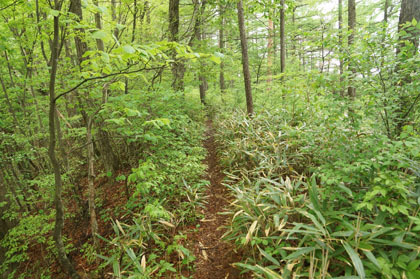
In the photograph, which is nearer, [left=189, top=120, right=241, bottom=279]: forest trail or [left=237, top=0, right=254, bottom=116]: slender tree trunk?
[left=189, top=120, right=241, bottom=279]: forest trail

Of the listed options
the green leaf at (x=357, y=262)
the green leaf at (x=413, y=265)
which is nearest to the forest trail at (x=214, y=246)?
the green leaf at (x=357, y=262)

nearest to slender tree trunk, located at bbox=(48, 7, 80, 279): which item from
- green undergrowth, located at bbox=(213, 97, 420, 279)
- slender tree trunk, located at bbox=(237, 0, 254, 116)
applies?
green undergrowth, located at bbox=(213, 97, 420, 279)

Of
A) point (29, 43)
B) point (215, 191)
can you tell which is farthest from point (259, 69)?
point (29, 43)

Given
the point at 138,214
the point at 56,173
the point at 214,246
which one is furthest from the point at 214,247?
the point at 56,173

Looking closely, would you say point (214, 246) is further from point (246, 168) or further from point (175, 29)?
point (175, 29)

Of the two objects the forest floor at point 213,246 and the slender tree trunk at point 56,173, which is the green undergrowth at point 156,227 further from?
the slender tree trunk at point 56,173

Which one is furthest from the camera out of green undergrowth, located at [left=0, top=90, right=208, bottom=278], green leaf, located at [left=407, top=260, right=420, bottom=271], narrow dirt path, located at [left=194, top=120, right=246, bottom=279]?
green undergrowth, located at [left=0, top=90, right=208, bottom=278]

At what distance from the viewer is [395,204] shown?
159 centimetres

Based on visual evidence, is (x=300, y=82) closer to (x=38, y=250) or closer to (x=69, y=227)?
(x=69, y=227)

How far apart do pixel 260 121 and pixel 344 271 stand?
4.09m

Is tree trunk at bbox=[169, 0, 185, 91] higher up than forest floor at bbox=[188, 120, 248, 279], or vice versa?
tree trunk at bbox=[169, 0, 185, 91]

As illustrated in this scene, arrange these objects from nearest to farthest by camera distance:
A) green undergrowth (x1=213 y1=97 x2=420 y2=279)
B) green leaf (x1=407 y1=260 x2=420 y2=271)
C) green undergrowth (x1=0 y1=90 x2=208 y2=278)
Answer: green leaf (x1=407 y1=260 x2=420 y2=271), green undergrowth (x1=213 y1=97 x2=420 y2=279), green undergrowth (x1=0 y1=90 x2=208 y2=278)

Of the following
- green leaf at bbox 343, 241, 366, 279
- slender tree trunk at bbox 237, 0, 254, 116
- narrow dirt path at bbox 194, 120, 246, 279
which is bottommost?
narrow dirt path at bbox 194, 120, 246, 279

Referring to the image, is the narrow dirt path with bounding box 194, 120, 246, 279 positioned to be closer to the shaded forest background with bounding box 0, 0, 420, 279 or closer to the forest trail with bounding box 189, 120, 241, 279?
the forest trail with bounding box 189, 120, 241, 279
